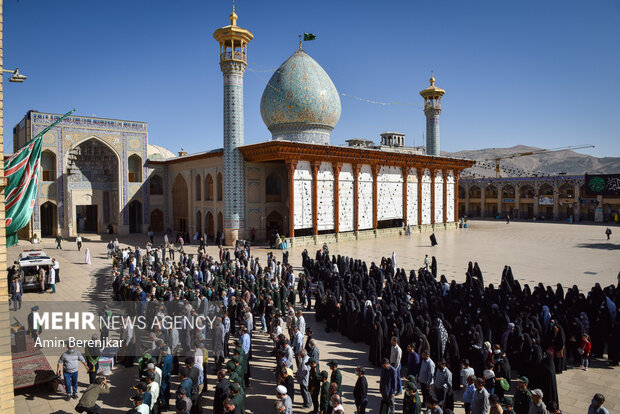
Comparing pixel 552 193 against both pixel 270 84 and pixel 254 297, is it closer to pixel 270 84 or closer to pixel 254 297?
pixel 270 84

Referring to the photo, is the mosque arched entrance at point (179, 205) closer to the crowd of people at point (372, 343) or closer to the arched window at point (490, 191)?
the crowd of people at point (372, 343)

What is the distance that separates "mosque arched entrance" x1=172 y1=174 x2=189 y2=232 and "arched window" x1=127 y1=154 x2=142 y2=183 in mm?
2591

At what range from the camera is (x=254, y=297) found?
1133 centimetres

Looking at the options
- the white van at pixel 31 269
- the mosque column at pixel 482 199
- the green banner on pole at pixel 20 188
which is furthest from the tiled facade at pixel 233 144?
the mosque column at pixel 482 199

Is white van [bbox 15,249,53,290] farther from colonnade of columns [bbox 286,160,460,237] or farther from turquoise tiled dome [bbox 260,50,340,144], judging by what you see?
turquoise tiled dome [bbox 260,50,340,144]

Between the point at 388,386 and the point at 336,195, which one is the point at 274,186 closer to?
the point at 336,195

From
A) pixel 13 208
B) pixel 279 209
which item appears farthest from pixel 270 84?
pixel 13 208

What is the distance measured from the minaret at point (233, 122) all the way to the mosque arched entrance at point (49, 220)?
1317 cm

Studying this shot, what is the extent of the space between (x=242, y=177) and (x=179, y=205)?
973 cm

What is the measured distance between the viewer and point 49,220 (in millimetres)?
30156

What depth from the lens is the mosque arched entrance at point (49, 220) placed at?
29.3m

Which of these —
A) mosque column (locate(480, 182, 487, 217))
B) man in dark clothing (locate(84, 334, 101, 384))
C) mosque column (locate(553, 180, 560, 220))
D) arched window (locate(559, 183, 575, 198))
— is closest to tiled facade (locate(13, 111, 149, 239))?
man in dark clothing (locate(84, 334, 101, 384))

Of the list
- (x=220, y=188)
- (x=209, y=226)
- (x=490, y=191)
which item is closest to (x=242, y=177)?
(x=220, y=188)

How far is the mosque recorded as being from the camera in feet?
82.0
